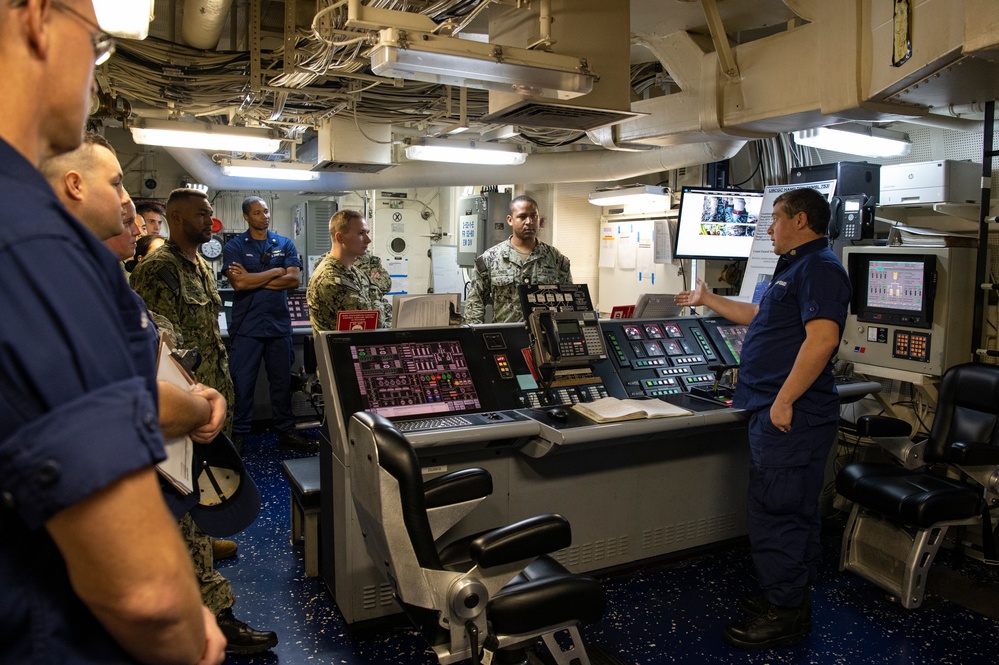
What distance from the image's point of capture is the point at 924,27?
2.32 m

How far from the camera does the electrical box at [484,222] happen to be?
24.4ft

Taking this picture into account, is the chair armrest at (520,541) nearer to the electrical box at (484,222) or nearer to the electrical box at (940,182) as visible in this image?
the electrical box at (940,182)

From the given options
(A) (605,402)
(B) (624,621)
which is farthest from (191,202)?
(B) (624,621)

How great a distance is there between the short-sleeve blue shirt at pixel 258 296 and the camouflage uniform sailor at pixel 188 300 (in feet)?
5.24

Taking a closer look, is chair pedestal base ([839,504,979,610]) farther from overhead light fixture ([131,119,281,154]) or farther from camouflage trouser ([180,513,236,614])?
overhead light fixture ([131,119,281,154])

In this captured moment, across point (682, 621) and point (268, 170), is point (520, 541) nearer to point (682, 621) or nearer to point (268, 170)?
point (682, 621)

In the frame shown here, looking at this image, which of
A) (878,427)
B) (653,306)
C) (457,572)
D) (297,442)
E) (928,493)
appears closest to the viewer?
(457,572)

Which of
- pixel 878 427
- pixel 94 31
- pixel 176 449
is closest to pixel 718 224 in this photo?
pixel 878 427

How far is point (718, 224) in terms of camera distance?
505cm

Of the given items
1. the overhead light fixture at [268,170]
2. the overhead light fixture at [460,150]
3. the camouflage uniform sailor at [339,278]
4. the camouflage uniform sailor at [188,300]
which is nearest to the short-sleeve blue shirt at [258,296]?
the camouflage uniform sailor at [339,278]

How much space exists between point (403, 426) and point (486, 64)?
1338 mm

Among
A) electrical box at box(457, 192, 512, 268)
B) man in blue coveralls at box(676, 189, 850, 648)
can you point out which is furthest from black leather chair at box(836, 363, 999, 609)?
electrical box at box(457, 192, 512, 268)

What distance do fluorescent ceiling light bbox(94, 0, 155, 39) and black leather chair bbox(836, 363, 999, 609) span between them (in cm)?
327

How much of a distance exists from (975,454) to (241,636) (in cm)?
303
